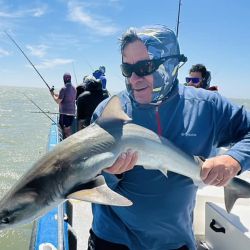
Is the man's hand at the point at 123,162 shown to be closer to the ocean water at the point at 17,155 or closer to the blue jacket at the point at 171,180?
the blue jacket at the point at 171,180

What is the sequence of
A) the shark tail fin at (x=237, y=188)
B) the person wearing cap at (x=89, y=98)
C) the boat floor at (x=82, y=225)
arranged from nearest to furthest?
the shark tail fin at (x=237, y=188) → the boat floor at (x=82, y=225) → the person wearing cap at (x=89, y=98)

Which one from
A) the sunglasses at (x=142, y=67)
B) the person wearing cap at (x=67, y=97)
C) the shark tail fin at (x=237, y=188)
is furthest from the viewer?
→ the person wearing cap at (x=67, y=97)

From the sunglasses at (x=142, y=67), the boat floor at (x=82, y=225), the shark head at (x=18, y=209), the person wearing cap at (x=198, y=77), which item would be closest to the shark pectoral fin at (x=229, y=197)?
the sunglasses at (x=142, y=67)

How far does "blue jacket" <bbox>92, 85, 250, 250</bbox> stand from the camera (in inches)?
78.7

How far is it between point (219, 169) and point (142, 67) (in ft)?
2.12

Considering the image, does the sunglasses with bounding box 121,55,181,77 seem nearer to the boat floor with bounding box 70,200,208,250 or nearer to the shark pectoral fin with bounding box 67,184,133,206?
the shark pectoral fin with bounding box 67,184,133,206

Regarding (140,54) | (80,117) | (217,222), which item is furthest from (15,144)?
(140,54)

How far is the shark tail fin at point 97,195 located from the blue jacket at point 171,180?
35 cm

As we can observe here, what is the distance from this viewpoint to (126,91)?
2.15m

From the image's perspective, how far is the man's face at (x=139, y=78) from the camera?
1.99 metres

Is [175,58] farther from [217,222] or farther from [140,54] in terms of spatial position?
[217,222]

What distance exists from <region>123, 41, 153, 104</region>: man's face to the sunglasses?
0.06ft

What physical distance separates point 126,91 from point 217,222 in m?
1.85

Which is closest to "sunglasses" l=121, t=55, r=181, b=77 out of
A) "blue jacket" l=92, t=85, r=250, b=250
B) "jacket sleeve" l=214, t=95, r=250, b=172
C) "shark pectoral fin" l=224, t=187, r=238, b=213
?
"blue jacket" l=92, t=85, r=250, b=250
